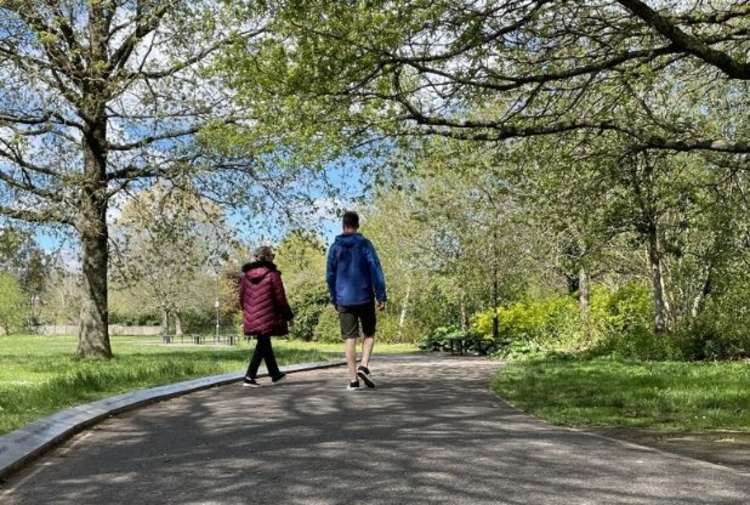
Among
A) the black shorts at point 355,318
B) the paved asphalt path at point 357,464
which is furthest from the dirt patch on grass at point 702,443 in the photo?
the black shorts at point 355,318

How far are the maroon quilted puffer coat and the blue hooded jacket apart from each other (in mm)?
1174

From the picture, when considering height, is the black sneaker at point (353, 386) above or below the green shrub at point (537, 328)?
below

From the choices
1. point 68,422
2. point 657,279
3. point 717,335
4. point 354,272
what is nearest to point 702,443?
point 354,272

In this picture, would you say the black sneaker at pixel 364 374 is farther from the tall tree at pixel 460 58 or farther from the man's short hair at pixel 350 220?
the tall tree at pixel 460 58

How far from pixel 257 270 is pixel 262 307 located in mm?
522

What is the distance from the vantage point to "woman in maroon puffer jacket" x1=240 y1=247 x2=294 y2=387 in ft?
34.6

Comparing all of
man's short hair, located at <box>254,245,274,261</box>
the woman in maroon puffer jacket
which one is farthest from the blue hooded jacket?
man's short hair, located at <box>254,245,274,261</box>

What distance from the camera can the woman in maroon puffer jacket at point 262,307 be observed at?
1054 centimetres

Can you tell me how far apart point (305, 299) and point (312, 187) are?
25532 mm

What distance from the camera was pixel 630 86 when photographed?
1247 cm

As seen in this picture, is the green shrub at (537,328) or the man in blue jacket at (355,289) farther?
the green shrub at (537,328)

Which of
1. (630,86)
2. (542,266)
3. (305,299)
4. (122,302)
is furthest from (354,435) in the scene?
(122,302)

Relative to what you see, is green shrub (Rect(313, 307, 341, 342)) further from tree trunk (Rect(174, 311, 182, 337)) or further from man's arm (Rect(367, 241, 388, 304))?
tree trunk (Rect(174, 311, 182, 337))

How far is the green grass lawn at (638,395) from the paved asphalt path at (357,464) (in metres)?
0.82
